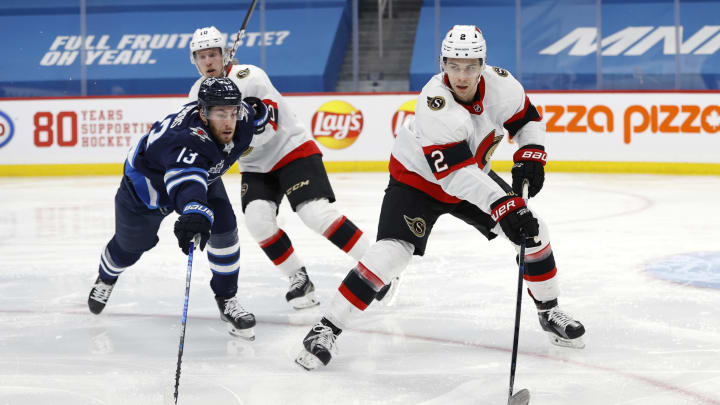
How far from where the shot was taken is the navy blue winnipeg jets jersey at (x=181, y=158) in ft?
8.41

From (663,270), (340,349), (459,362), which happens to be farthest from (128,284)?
(663,270)

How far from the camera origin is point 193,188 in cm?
255

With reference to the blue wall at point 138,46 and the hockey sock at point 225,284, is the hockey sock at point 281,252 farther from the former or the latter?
the blue wall at point 138,46

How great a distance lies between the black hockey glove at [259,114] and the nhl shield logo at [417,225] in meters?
0.62

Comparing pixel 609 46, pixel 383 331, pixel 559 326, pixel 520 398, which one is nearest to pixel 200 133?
pixel 383 331

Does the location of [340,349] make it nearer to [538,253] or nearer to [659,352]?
[538,253]

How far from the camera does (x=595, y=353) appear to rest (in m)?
2.79

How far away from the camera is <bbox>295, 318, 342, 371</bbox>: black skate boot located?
8.77 ft

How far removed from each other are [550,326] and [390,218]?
24.6 inches

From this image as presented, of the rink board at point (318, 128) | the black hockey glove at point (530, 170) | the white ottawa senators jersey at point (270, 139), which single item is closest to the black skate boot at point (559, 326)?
the black hockey glove at point (530, 170)

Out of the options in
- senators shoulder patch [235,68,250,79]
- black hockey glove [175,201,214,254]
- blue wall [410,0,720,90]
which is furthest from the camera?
blue wall [410,0,720,90]

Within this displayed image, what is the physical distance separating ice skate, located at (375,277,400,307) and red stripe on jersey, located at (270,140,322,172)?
0.61m

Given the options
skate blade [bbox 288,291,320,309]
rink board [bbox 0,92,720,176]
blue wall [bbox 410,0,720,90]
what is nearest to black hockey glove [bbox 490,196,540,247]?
skate blade [bbox 288,291,320,309]

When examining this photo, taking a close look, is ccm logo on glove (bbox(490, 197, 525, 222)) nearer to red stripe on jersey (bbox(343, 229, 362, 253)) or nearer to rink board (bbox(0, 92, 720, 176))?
red stripe on jersey (bbox(343, 229, 362, 253))
